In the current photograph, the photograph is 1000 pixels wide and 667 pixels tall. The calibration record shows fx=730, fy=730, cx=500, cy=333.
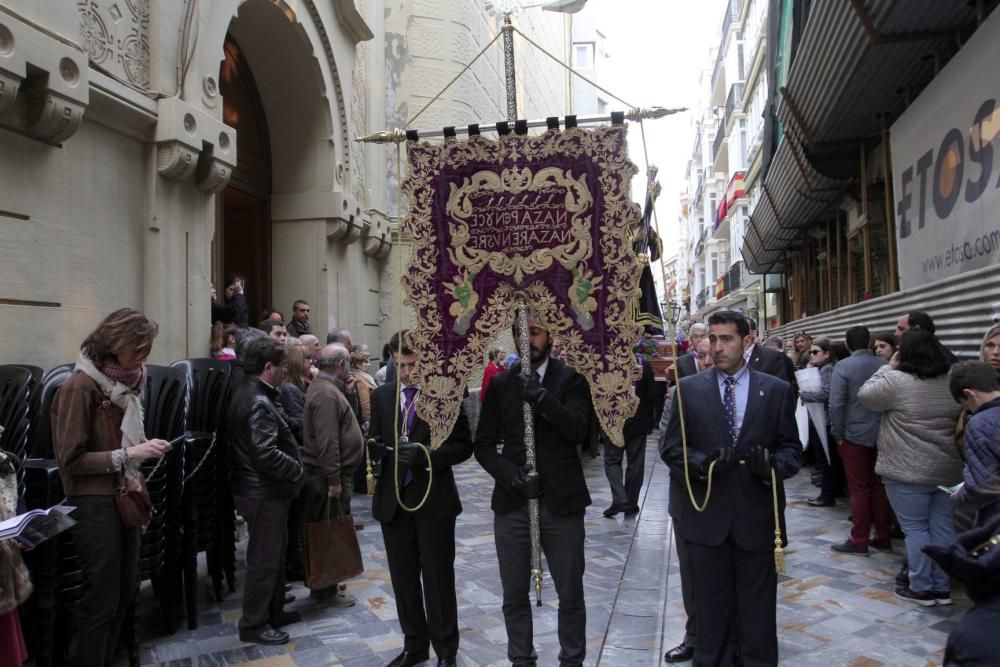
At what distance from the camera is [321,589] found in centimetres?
525

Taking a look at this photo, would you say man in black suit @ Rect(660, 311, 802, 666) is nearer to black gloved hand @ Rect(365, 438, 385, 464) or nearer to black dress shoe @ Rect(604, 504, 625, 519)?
black gloved hand @ Rect(365, 438, 385, 464)

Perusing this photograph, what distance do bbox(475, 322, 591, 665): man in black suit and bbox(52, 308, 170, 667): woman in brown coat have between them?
174cm

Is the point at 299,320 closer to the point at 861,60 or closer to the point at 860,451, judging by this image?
the point at 860,451

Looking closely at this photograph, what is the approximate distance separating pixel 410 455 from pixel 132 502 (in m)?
1.41

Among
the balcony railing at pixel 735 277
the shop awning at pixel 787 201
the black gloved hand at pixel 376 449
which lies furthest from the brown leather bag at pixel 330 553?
the balcony railing at pixel 735 277

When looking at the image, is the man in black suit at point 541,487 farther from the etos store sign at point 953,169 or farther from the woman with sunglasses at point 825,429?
the woman with sunglasses at point 825,429

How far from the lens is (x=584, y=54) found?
57.8 m

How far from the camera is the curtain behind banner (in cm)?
400

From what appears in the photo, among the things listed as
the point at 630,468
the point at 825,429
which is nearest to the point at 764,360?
the point at 825,429

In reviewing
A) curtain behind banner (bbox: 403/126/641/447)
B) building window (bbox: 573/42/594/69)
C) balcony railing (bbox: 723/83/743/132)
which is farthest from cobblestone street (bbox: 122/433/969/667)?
building window (bbox: 573/42/594/69)

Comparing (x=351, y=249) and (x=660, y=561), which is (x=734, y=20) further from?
(x=660, y=561)

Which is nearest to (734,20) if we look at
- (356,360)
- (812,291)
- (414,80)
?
(812,291)

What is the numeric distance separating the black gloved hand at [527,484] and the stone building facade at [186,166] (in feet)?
13.3

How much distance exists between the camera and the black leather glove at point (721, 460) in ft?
11.8
